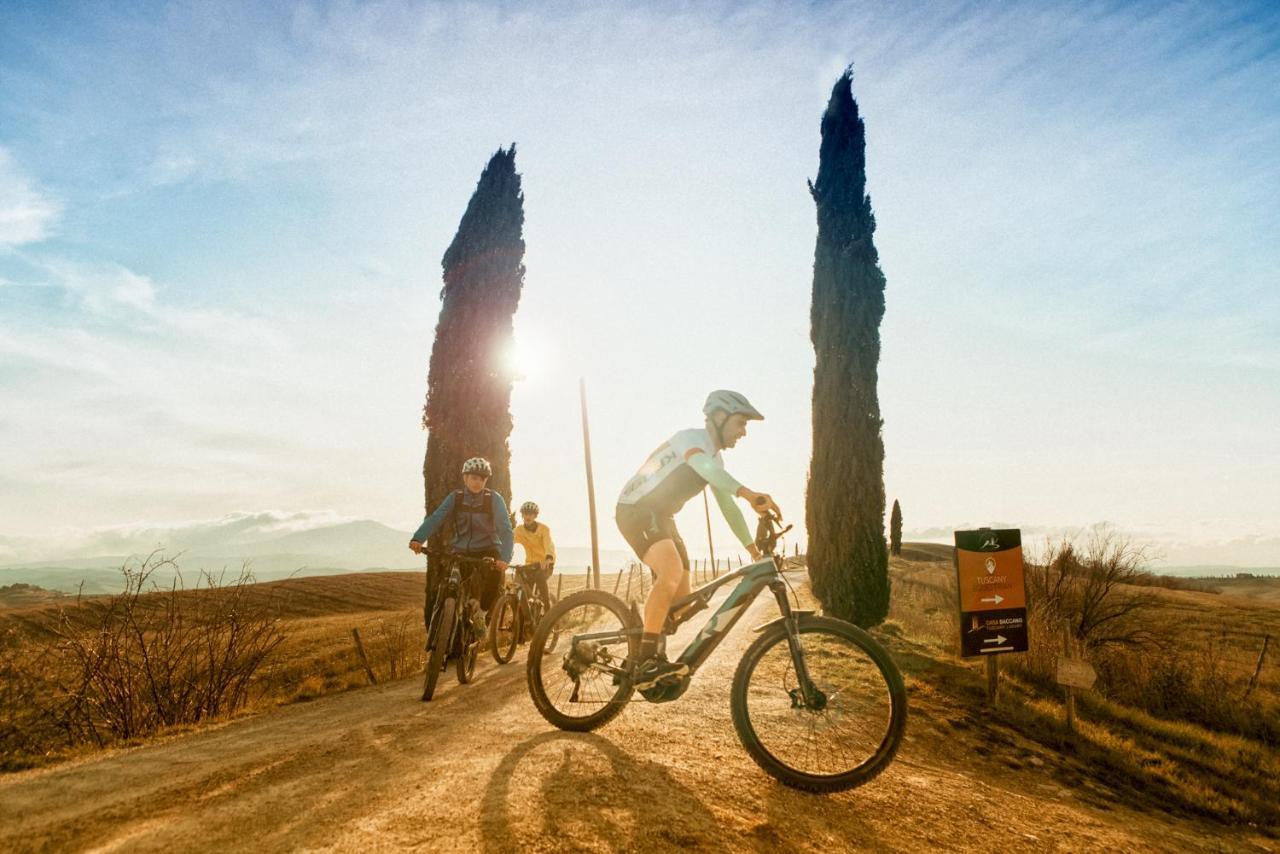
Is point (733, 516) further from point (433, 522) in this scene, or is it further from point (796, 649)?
point (433, 522)

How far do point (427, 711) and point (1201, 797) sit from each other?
771 centimetres

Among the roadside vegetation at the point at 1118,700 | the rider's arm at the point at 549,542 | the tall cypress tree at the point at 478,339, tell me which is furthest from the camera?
the tall cypress tree at the point at 478,339

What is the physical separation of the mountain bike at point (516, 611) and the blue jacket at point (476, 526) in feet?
4.45

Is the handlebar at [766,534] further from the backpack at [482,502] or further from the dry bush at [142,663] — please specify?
the dry bush at [142,663]

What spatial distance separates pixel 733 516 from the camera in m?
3.99

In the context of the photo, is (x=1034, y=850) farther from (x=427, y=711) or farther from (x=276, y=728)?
(x=276, y=728)

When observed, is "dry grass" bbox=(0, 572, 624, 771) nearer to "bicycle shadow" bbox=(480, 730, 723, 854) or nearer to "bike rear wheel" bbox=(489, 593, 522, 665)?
"bike rear wheel" bbox=(489, 593, 522, 665)

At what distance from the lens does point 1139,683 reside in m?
11.7

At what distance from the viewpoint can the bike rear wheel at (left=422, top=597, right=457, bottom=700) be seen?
6671 mm

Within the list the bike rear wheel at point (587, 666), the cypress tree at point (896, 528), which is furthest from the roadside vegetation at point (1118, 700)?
the cypress tree at point (896, 528)

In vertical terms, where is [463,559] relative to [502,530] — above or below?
below

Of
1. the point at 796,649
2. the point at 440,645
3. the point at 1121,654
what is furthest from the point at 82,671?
the point at 1121,654

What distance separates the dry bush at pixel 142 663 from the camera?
718cm

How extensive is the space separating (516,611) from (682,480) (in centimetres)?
558
